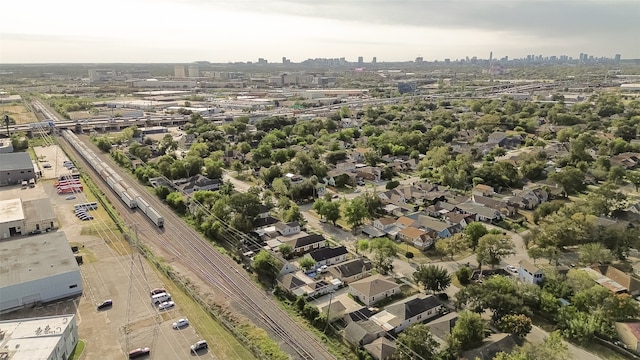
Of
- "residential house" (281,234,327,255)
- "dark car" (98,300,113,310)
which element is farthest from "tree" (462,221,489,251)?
"dark car" (98,300,113,310)

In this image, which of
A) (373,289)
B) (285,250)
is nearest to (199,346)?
(373,289)

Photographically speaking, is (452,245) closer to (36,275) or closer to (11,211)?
(36,275)

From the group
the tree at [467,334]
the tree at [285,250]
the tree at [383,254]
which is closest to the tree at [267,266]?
the tree at [285,250]

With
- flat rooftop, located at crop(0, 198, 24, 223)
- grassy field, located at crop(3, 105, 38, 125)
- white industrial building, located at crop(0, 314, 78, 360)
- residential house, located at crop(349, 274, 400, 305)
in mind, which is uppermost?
grassy field, located at crop(3, 105, 38, 125)

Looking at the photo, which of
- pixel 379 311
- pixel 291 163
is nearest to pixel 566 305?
pixel 379 311

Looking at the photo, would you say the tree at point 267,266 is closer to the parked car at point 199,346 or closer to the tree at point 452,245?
the parked car at point 199,346

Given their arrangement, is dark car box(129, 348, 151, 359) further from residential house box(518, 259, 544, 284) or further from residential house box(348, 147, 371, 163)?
residential house box(348, 147, 371, 163)
